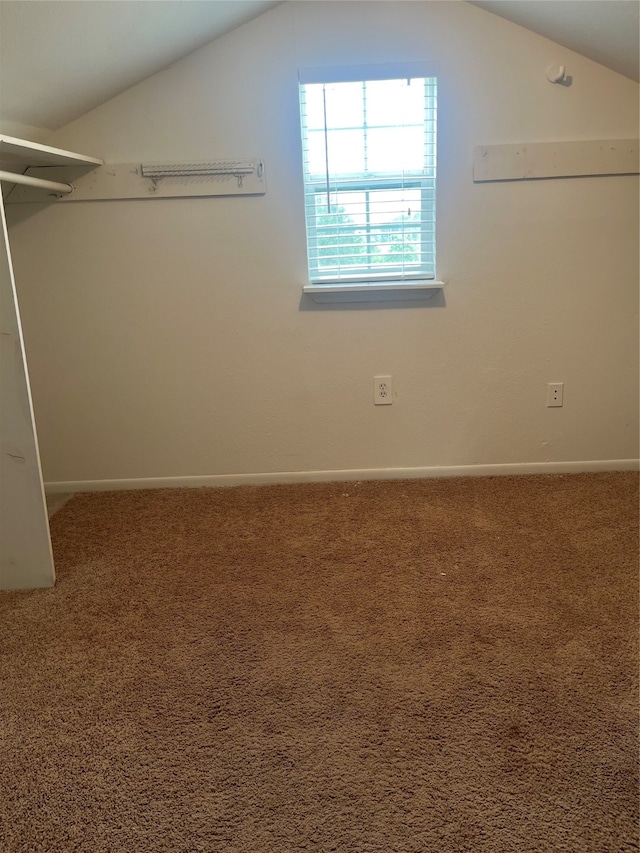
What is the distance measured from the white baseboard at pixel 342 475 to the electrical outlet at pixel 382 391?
12.8 inches

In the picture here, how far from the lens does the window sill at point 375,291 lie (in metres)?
2.60

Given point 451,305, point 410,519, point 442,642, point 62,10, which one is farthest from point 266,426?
point 62,10

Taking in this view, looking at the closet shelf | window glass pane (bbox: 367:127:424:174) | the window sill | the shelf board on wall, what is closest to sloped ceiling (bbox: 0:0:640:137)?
the closet shelf

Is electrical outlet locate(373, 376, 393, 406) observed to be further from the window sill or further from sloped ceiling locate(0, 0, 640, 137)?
sloped ceiling locate(0, 0, 640, 137)

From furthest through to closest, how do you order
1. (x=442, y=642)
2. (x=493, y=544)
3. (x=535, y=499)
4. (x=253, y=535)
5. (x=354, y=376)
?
(x=354, y=376) < (x=535, y=499) < (x=253, y=535) < (x=493, y=544) < (x=442, y=642)

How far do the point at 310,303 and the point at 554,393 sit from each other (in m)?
1.18

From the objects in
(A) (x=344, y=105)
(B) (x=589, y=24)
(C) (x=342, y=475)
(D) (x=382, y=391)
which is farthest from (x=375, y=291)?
(B) (x=589, y=24)

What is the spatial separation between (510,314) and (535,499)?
81cm

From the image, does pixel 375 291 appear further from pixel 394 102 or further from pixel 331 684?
pixel 331 684

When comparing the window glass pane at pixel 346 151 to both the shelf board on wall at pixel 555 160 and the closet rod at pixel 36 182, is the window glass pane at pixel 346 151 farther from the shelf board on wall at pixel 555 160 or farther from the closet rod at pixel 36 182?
the closet rod at pixel 36 182

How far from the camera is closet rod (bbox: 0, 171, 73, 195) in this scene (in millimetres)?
2057

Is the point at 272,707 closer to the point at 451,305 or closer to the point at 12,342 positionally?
the point at 12,342

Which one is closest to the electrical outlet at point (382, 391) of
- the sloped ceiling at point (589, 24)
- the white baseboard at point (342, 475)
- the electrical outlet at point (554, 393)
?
the white baseboard at point (342, 475)

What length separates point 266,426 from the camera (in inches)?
110
